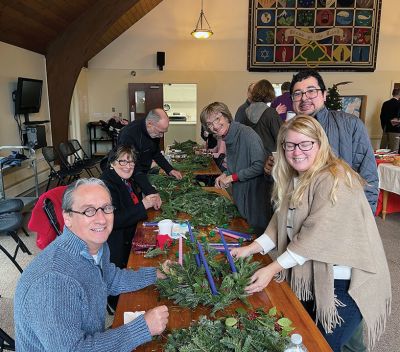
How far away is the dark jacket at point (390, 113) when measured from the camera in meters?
7.41

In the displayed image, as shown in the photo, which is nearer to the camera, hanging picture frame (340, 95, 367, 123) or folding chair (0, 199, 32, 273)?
folding chair (0, 199, 32, 273)

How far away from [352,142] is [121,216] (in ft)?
4.41

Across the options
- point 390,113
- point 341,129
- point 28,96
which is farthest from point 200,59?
point 341,129

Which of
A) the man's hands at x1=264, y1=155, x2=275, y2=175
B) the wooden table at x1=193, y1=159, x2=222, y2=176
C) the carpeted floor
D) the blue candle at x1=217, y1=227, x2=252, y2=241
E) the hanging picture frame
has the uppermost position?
the hanging picture frame

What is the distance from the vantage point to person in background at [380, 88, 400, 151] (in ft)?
23.8

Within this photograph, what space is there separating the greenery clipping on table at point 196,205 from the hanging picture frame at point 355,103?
7.49m

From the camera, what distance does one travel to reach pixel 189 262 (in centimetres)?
142

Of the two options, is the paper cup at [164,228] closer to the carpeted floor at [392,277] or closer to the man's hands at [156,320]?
the man's hands at [156,320]

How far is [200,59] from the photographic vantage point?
8.63m

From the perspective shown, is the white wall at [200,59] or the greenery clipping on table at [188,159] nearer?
the greenery clipping on table at [188,159]

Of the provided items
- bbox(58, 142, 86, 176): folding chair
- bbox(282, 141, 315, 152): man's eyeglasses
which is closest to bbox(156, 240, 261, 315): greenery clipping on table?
bbox(282, 141, 315, 152): man's eyeglasses

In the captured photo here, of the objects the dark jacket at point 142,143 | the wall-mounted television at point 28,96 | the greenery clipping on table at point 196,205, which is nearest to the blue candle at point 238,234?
the greenery clipping on table at point 196,205

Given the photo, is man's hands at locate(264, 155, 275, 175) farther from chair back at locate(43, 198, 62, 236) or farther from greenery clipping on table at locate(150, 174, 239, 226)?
chair back at locate(43, 198, 62, 236)

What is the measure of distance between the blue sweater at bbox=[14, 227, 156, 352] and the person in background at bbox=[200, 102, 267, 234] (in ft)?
4.52
